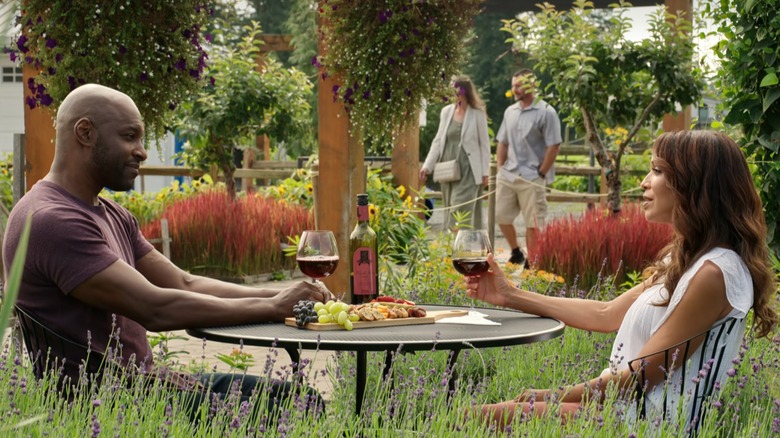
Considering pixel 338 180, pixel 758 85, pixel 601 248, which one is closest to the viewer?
pixel 758 85

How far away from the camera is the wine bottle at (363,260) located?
10.3 ft

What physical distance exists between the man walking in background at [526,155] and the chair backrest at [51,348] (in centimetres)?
676

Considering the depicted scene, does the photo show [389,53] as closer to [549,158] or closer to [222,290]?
[222,290]

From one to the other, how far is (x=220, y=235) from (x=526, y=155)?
116 inches

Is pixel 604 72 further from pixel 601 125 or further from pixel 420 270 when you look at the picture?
pixel 420 270

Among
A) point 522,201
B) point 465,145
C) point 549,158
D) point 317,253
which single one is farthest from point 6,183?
point 317,253

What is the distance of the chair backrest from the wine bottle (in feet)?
2.73

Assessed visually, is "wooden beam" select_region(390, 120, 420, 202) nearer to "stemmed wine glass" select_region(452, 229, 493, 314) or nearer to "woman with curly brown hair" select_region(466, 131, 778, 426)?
"stemmed wine glass" select_region(452, 229, 493, 314)

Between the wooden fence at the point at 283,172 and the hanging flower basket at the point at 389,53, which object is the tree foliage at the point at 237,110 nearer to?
the wooden fence at the point at 283,172

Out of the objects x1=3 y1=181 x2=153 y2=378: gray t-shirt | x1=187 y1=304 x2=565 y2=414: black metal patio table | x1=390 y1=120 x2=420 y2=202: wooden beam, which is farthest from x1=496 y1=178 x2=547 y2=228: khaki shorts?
x1=3 y1=181 x2=153 y2=378: gray t-shirt

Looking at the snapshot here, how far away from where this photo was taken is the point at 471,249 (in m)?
2.93

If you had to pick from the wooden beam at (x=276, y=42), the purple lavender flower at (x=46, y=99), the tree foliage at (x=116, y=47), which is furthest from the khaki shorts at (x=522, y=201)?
the wooden beam at (x=276, y=42)

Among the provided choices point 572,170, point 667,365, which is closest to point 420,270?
point 667,365

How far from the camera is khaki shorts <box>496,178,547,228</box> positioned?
9.50 metres
